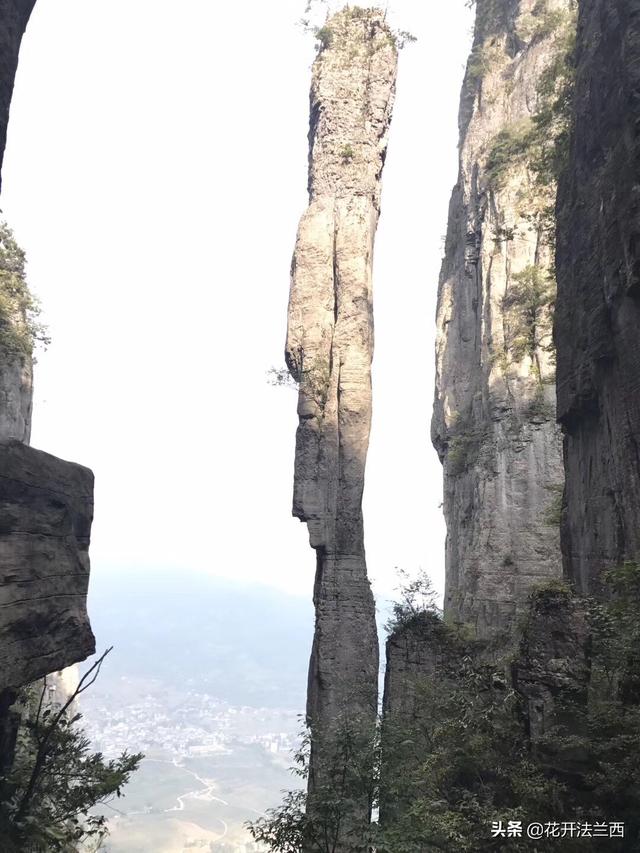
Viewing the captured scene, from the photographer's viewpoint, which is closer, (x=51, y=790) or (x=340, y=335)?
(x=51, y=790)

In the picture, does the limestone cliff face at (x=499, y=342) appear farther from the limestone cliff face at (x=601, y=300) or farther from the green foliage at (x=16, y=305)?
the green foliage at (x=16, y=305)

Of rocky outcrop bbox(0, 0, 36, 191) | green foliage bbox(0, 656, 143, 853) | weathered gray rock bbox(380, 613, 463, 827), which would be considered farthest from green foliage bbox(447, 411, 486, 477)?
rocky outcrop bbox(0, 0, 36, 191)

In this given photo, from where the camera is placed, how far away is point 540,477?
25.0m

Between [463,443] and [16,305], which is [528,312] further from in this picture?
[16,305]

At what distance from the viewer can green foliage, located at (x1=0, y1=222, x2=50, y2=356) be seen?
2861 centimetres

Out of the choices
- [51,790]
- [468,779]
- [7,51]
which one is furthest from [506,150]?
[51,790]

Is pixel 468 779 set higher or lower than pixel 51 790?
higher

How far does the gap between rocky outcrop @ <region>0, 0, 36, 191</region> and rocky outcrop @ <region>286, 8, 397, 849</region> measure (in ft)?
50.8

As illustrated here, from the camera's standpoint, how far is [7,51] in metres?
11.4

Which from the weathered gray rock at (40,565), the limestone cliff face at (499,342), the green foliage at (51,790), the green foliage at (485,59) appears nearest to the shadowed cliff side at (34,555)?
the weathered gray rock at (40,565)

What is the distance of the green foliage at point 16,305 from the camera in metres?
28.6

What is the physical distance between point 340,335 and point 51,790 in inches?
774

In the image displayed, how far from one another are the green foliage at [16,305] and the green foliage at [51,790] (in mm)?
21385

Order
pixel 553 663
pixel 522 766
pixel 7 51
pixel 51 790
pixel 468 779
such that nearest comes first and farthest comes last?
pixel 522 766
pixel 553 663
pixel 468 779
pixel 51 790
pixel 7 51
